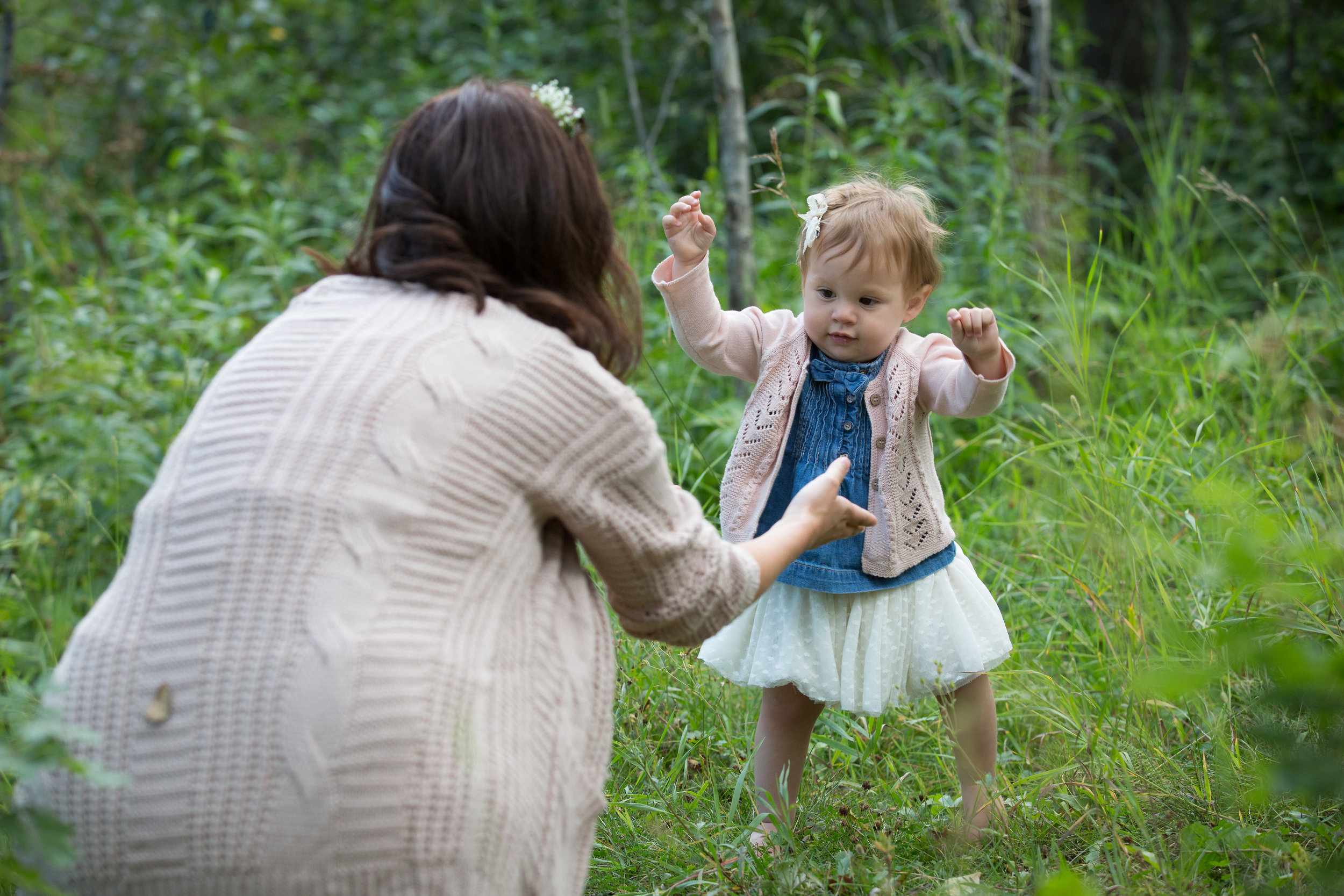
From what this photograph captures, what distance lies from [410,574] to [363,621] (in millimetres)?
82

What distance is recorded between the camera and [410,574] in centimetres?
133

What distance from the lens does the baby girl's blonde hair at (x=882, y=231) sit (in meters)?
1.95

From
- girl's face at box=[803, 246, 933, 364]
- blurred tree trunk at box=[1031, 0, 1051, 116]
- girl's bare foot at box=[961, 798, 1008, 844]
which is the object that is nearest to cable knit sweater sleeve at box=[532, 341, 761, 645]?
girl's face at box=[803, 246, 933, 364]

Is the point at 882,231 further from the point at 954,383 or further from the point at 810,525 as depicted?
the point at 810,525

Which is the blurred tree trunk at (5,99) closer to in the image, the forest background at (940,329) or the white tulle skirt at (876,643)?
the forest background at (940,329)

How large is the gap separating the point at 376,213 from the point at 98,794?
85cm

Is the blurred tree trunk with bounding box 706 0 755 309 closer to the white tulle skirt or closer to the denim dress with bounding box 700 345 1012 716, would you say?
the denim dress with bounding box 700 345 1012 716

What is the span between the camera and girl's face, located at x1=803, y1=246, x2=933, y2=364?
197 centimetres

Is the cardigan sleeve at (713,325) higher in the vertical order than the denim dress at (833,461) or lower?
higher

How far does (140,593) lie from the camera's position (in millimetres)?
1326

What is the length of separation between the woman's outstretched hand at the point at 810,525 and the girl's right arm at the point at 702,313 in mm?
387

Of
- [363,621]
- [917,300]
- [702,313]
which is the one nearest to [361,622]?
[363,621]

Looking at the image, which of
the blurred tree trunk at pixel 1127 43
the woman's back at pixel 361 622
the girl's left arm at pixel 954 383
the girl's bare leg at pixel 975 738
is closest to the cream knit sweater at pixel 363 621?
the woman's back at pixel 361 622

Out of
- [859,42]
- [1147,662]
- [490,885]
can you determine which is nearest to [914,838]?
[1147,662]
